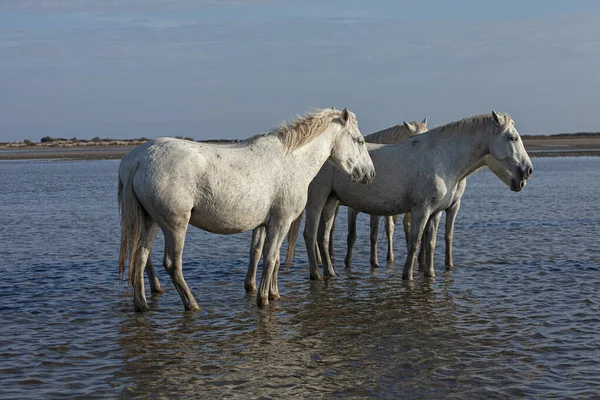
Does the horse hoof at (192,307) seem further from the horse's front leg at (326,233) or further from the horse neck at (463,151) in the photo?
the horse neck at (463,151)

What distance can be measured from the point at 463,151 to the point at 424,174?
65 centimetres

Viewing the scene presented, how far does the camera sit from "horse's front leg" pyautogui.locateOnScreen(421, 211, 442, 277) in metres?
10.1

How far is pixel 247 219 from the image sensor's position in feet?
26.0

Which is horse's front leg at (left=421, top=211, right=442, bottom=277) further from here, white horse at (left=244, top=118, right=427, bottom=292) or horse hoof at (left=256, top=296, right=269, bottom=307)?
horse hoof at (left=256, top=296, right=269, bottom=307)

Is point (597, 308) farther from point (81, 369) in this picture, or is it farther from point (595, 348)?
point (81, 369)

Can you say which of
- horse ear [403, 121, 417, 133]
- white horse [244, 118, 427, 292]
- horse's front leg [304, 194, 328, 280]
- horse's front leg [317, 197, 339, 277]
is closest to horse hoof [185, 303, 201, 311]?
white horse [244, 118, 427, 292]

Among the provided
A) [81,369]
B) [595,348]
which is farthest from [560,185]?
[81,369]

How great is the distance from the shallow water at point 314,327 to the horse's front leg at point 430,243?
18cm

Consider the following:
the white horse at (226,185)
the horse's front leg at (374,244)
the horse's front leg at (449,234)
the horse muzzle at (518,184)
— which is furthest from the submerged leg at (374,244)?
the white horse at (226,185)

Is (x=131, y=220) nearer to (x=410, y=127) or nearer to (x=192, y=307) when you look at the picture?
(x=192, y=307)

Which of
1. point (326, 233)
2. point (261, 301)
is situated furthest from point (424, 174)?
point (261, 301)

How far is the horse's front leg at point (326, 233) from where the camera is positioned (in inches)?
402

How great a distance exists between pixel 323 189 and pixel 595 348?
4.42m

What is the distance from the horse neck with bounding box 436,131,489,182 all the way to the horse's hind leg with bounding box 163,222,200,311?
3.83 meters
